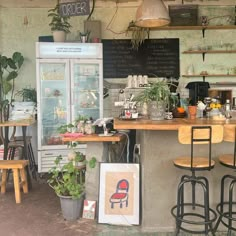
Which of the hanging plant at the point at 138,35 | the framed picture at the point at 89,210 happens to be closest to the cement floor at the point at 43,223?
the framed picture at the point at 89,210

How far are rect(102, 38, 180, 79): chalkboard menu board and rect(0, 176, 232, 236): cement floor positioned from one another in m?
2.70

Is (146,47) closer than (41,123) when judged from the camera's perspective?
No

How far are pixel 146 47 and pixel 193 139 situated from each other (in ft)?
11.4

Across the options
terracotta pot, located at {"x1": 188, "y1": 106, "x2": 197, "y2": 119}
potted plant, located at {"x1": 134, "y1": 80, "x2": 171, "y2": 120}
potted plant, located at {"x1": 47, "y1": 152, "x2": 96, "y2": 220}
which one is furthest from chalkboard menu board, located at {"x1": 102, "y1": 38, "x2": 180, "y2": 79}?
potted plant, located at {"x1": 47, "y1": 152, "x2": 96, "y2": 220}

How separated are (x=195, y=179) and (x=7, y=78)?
391 cm

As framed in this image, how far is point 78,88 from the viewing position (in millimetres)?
5270

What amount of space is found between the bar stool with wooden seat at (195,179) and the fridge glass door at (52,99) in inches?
108

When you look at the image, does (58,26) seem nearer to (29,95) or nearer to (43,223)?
(29,95)

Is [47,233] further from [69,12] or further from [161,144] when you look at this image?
[69,12]

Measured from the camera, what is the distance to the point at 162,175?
3.07 metres

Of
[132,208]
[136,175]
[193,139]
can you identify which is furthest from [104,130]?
[193,139]

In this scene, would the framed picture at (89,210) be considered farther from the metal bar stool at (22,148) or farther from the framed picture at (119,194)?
the metal bar stool at (22,148)

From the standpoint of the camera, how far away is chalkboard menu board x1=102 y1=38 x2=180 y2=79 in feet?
18.8

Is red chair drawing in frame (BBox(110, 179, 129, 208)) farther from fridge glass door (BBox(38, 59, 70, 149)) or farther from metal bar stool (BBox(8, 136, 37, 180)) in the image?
fridge glass door (BBox(38, 59, 70, 149))
